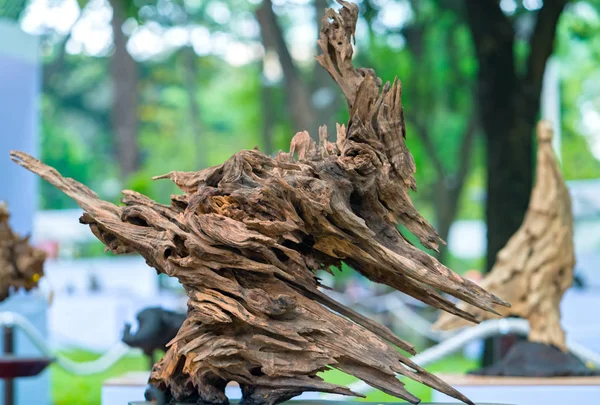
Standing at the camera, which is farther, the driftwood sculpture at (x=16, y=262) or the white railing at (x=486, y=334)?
the white railing at (x=486, y=334)

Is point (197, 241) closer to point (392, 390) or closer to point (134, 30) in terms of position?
Result: point (392, 390)

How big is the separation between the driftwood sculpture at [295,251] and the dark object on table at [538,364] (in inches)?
95.0

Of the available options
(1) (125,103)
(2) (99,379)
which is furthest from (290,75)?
(1) (125,103)

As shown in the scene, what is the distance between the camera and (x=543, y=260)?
6.24 metres

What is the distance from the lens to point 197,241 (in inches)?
136

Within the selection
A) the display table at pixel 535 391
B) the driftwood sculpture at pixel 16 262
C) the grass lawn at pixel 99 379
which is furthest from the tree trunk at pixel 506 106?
the driftwood sculpture at pixel 16 262

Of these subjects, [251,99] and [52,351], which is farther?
[251,99]

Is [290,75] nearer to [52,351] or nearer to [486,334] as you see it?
[52,351]

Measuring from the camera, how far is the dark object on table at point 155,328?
528 centimetres

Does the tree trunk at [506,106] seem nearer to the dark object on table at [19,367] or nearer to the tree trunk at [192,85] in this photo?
the dark object on table at [19,367]

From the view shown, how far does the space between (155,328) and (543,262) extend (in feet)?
9.41

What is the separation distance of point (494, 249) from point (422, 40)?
288 inches

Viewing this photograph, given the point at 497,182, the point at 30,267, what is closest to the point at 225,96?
the point at 497,182

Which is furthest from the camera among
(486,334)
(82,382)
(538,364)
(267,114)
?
(267,114)
